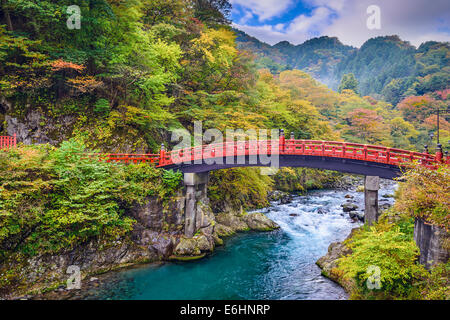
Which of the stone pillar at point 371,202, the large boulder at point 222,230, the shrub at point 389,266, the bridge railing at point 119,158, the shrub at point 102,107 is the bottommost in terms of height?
the large boulder at point 222,230

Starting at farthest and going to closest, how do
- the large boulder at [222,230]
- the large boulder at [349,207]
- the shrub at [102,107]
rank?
the large boulder at [349,207] → the large boulder at [222,230] → the shrub at [102,107]

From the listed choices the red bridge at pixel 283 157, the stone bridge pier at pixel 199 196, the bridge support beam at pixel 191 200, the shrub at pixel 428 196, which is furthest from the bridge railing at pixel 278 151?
the shrub at pixel 428 196

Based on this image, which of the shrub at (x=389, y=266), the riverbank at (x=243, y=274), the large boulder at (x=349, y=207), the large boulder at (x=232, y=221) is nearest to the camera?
the shrub at (x=389, y=266)

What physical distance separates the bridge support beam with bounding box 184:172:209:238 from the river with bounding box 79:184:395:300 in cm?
224

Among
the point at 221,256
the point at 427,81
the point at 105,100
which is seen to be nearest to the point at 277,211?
the point at 221,256

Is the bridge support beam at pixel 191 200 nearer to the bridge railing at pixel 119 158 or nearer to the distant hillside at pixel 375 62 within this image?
the bridge railing at pixel 119 158

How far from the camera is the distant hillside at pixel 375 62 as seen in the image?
68.8m

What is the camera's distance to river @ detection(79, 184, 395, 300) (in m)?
12.4

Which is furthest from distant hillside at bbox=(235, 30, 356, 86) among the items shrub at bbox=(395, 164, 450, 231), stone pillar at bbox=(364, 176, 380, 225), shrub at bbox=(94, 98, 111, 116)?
shrub at bbox=(395, 164, 450, 231)

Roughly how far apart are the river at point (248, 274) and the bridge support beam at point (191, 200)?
7.35 feet

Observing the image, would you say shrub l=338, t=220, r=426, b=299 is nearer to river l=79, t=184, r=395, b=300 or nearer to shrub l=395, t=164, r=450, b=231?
shrub l=395, t=164, r=450, b=231

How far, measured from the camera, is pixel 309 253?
56.7ft

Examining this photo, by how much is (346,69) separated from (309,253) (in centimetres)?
13050

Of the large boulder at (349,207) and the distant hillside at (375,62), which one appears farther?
the distant hillside at (375,62)
